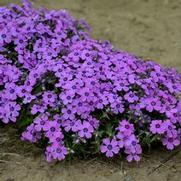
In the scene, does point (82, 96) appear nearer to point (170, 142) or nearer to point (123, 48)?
point (170, 142)

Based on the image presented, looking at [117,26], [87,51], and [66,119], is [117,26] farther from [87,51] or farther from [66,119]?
[66,119]

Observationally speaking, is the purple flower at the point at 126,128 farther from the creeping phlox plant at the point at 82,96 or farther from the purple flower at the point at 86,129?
the purple flower at the point at 86,129

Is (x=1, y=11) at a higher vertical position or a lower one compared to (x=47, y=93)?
higher

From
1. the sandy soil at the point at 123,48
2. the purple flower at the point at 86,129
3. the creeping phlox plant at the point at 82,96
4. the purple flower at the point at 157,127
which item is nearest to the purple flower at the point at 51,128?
the creeping phlox plant at the point at 82,96

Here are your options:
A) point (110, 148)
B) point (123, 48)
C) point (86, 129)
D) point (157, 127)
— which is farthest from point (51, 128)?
point (123, 48)

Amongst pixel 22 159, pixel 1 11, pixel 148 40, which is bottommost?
pixel 22 159

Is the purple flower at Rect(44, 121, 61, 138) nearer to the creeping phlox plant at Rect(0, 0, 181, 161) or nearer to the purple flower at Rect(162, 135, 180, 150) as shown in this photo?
the creeping phlox plant at Rect(0, 0, 181, 161)

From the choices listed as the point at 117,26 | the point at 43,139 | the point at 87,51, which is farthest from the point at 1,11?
the point at 117,26
